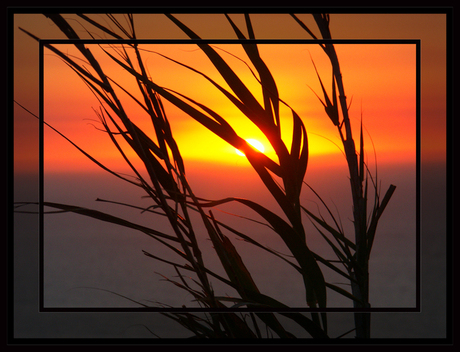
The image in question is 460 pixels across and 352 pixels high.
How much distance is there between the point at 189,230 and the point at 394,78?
60 cm

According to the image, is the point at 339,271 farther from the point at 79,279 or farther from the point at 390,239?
the point at 79,279

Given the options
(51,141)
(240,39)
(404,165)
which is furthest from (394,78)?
(51,141)

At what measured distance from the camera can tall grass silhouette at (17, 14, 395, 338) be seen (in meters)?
0.98

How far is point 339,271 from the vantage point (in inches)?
39.1

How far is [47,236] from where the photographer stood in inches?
39.6

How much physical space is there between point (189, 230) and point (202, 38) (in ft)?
1.49

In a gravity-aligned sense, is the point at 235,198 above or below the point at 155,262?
above

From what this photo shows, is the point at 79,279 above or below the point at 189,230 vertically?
below

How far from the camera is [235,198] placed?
3.22 ft

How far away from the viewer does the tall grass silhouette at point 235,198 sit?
980 millimetres
